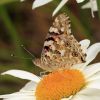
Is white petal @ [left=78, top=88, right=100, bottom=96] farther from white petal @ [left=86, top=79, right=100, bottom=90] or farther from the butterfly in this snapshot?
the butterfly

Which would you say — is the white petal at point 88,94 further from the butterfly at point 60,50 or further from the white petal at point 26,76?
the white petal at point 26,76

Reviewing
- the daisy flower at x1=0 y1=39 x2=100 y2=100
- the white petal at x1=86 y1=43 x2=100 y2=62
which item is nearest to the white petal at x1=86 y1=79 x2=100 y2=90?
the daisy flower at x1=0 y1=39 x2=100 y2=100

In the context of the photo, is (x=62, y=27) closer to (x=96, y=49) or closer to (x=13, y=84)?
(x=96, y=49)

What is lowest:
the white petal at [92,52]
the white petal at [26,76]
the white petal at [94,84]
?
the white petal at [94,84]

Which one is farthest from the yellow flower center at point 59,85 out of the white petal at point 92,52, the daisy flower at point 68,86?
the white petal at point 92,52

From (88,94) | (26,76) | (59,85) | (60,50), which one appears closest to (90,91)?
(88,94)

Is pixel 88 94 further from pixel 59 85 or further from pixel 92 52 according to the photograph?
pixel 92 52
